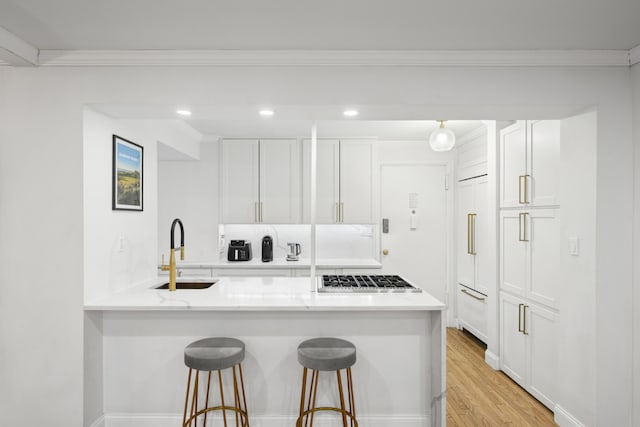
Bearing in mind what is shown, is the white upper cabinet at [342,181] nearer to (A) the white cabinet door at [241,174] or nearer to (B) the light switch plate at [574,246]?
(A) the white cabinet door at [241,174]

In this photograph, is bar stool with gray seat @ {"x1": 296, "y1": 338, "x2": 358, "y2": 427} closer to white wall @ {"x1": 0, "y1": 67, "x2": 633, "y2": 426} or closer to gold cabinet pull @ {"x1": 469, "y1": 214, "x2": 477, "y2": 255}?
white wall @ {"x1": 0, "y1": 67, "x2": 633, "y2": 426}

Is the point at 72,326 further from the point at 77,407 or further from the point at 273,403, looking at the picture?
the point at 273,403

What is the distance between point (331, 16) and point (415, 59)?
654mm

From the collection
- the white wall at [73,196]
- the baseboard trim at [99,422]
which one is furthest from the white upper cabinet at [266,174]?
the baseboard trim at [99,422]

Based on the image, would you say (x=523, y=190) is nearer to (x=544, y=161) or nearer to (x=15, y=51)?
(x=544, y=161)

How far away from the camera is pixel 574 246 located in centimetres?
238

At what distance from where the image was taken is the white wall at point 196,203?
4562mm

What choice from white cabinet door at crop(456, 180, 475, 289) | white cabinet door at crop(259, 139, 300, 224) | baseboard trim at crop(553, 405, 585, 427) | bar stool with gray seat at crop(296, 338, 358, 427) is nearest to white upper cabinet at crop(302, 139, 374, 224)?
white cabinet door at crop(259, 139, 300, 224)

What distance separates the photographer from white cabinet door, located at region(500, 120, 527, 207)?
10.0 feet

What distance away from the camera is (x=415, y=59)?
2.22 meters

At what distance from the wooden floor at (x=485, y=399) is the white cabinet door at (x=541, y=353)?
0.11 meters

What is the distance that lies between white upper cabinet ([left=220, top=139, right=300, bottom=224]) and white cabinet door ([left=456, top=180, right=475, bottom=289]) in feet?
6.63

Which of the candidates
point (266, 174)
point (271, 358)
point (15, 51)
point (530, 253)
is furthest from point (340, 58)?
point (266, 174)

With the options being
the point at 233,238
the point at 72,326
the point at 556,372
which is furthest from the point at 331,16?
the point at 233,238
